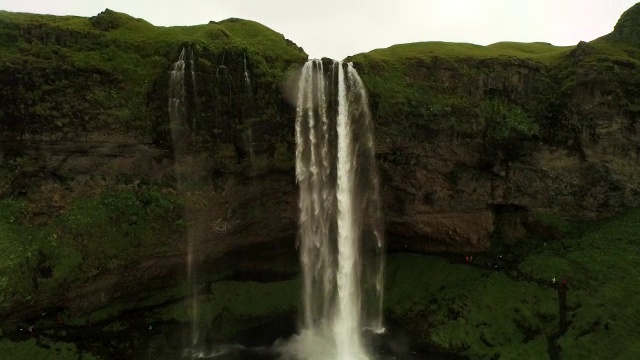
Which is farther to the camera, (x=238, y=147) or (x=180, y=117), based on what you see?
(x=238, y=147)

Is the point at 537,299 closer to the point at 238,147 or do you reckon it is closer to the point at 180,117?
the point at 238,147

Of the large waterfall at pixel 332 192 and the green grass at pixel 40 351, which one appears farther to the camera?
the large waterfall at pixel 332 192

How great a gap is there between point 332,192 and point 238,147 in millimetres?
6440

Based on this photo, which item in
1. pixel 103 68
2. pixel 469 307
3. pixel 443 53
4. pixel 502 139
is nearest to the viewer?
pixel 103 68

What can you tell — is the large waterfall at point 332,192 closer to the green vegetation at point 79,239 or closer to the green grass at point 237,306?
the green grass at point 237,306

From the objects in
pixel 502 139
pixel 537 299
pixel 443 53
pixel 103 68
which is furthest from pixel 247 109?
pixel 537 299

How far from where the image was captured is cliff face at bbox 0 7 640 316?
23938mm

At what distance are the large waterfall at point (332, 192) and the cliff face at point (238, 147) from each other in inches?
41.4

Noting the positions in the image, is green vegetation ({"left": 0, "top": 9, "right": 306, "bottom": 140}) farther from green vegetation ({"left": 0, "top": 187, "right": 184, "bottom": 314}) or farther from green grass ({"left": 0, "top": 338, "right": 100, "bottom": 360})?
green grass ({"left": 0, "top": 338, "right": 100, "bottom": 360})

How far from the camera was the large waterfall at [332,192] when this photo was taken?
2744 cm

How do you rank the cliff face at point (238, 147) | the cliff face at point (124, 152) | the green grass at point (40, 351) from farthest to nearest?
1. the cliff face at point (238, 147)
2. the cliff face at point (124, 152)
3. the green grass at point (40, 351)

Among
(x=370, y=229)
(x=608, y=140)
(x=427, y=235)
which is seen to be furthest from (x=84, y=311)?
(x=608, y=140)

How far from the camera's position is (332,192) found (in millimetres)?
28281

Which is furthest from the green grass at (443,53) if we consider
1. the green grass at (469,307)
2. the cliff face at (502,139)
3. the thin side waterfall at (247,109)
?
the green grass at (469,307)
